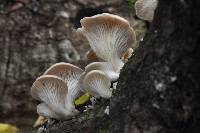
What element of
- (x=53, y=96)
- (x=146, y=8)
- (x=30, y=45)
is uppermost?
(x=146, y=8)

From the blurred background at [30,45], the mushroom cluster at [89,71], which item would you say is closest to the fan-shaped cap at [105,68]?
the mushroom cluster at [89,71]

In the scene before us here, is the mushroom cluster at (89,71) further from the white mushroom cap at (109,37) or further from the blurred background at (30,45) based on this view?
the blurred background at (30,45)

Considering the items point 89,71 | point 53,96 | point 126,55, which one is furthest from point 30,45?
point 89,71

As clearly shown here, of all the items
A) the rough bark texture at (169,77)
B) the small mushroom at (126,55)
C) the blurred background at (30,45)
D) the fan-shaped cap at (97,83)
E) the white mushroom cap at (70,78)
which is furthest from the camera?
the blurred background at (30,45)

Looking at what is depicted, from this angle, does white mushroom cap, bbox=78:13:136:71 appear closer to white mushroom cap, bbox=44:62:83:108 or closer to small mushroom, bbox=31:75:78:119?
white mushroom cap, bbox=44:62:83:108

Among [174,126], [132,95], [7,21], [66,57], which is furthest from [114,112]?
[7,21]

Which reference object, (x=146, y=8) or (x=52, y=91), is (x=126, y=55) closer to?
(x=146, y=8)
